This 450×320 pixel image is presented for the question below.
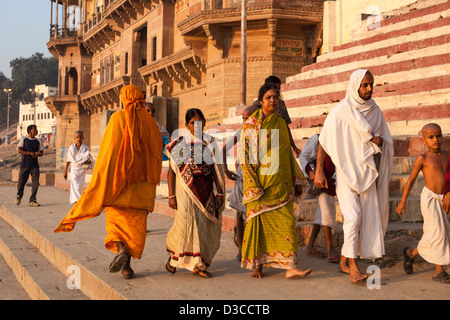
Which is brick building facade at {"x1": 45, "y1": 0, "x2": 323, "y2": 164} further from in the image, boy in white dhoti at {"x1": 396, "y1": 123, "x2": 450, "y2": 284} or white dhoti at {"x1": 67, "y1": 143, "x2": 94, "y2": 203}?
boy in white dhoti at {"x1": 396, "y1": 123, "x2": 450, "y2": 284}

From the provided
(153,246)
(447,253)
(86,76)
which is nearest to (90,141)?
(86,76)

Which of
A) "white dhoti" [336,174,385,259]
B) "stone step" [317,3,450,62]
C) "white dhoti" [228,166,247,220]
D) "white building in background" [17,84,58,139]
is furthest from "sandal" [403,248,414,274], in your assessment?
"white building in background" [17,84,58,139]

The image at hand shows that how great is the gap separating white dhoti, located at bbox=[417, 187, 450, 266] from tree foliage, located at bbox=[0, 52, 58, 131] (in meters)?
95.3

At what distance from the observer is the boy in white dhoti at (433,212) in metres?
3.85

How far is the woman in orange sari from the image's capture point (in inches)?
162

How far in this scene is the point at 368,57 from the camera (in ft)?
35.1

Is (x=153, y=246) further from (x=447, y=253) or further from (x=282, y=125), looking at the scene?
(x=447, y=253)

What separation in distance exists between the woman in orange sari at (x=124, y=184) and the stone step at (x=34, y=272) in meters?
0.54

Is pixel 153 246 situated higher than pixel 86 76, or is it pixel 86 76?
pixel 86 76

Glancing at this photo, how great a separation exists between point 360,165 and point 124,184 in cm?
188

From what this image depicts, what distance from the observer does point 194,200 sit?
416 cm

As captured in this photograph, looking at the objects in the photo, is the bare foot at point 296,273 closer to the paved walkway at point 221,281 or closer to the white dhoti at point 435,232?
the paved walkway at point 221,281

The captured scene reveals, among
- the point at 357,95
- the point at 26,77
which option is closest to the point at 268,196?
the point at 357,95
